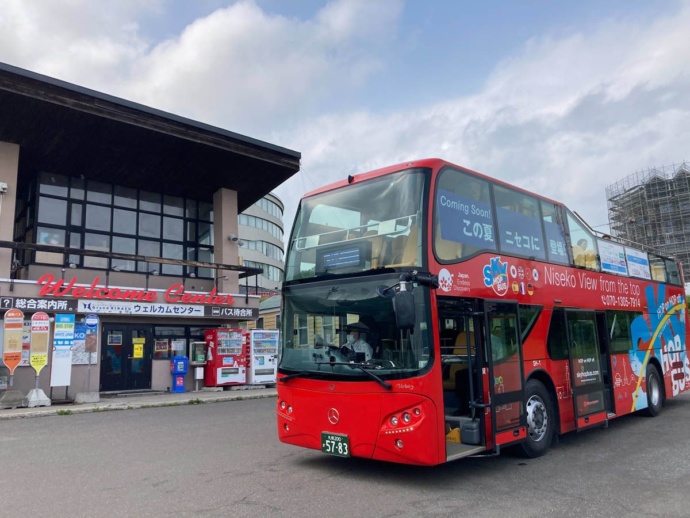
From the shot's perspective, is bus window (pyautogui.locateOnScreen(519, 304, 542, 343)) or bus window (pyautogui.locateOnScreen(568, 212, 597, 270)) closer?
bus window (pyautogui.locateOnScreen(519, 304, 542, 343))

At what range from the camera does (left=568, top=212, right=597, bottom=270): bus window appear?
347 inches

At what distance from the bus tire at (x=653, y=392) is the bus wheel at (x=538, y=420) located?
4.07 m

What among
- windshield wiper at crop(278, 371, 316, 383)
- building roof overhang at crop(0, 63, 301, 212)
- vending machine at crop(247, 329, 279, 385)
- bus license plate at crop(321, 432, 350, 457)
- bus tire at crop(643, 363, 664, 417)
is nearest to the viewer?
bus license plate at crop(321, 432, 350, 457)

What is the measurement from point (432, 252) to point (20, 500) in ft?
17.1

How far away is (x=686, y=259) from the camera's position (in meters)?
46.8

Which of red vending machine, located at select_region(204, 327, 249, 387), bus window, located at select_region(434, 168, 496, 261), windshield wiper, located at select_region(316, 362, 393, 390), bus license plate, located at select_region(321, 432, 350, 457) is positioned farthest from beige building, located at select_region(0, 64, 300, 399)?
bus window, located at select_region(434, 168, 496, 261)

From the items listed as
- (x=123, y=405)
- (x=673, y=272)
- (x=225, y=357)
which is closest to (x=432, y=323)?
(x=673, y=272)

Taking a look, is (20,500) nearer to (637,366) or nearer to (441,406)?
(441,406)

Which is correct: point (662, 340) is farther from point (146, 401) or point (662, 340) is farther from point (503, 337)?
point (146, 401)

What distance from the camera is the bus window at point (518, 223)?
24.2 feet

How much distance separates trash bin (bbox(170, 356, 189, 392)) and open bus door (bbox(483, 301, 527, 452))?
1430cm

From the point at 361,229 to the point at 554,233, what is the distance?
11.9ft

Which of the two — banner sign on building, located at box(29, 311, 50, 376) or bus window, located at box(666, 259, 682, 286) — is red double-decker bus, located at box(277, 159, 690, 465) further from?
banner sign on building, located at box(29, 311, 50, 376)

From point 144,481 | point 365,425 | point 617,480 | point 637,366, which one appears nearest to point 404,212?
point 365,425
